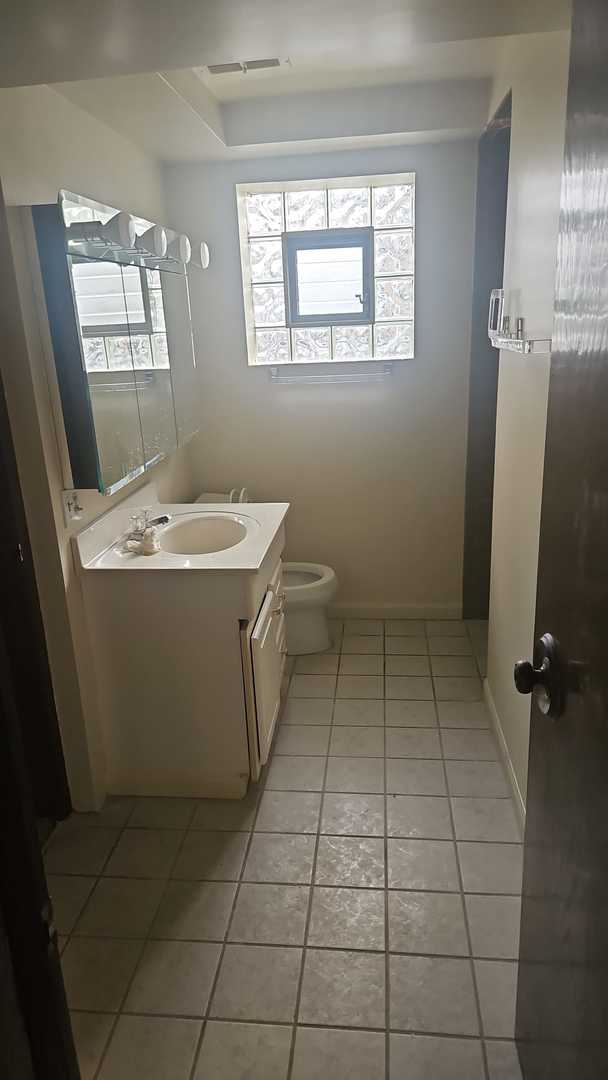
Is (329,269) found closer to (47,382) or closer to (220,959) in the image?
(47,382)

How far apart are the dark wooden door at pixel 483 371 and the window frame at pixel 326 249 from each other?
51 cm

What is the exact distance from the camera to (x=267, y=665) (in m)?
2.59

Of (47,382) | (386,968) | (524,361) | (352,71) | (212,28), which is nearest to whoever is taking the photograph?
(212,28)

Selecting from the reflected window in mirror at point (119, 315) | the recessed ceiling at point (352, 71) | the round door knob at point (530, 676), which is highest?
the recessed ceiling at point (352, 71)

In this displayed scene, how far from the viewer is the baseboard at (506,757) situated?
230cm

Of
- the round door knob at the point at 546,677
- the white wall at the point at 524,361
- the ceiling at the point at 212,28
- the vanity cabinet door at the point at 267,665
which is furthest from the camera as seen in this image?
the vanity cabinet door at the point at 267,665

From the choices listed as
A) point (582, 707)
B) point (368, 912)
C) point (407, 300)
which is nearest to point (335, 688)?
point (368, 912)

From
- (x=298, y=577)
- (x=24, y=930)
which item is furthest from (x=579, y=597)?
(x=298, y=577)

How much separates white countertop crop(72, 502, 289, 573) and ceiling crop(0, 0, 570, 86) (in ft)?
4.22

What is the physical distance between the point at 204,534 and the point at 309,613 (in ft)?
2.68

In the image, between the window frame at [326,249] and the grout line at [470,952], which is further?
the window frame at [326,249]

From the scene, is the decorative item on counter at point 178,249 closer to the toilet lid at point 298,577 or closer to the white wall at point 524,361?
the white wall at point 524,361

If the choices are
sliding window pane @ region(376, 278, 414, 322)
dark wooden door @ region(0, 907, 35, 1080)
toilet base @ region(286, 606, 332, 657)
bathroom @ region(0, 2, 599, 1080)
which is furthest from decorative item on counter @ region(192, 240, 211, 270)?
dark wooden door @ region(0, 907, 35, 1080)

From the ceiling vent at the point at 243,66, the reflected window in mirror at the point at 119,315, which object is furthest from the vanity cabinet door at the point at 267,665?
the ceiling vent at the point at 243,66
